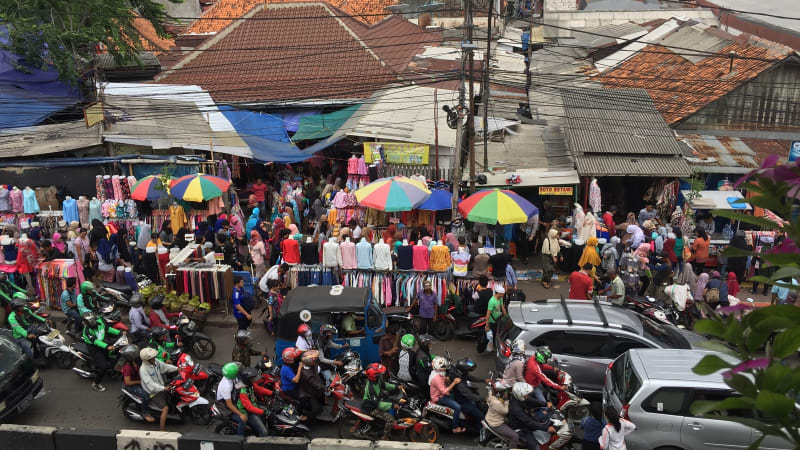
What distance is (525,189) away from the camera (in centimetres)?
1733

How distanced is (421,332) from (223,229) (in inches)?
229

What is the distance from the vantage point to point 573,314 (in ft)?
34.3

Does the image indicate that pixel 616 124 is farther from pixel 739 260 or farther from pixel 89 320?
pixel 89 320

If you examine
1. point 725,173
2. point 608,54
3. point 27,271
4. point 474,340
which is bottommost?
point 474,340

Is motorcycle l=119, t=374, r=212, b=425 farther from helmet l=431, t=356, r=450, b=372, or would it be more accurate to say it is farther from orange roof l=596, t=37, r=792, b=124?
orange roof l=596, t=37, r=792, b=124

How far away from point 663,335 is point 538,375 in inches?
98.4

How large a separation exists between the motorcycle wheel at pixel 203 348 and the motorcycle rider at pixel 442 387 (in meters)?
4.86

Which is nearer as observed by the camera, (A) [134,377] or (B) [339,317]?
(A) [134,377]

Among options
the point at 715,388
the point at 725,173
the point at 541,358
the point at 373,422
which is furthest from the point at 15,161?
the point at 725,173

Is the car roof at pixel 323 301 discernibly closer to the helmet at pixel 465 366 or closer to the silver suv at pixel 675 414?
the helmet at pixel 465 366

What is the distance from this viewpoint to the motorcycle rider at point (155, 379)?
9586mm

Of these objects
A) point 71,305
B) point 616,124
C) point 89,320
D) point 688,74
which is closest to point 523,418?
point 89,320

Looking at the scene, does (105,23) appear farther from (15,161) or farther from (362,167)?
(362,167)

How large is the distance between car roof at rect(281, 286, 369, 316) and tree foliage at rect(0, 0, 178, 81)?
40.5 ft
